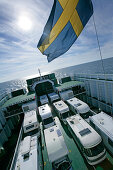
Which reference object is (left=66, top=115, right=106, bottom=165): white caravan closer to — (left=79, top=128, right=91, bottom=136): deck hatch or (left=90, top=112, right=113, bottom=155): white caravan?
(left=79, top=128, right=91, bottom=136): deck hatch

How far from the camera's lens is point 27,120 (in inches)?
634

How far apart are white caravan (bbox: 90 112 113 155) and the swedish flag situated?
10248 millimetres

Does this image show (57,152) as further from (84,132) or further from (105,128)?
(105,128)

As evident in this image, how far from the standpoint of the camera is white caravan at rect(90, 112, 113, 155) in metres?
10.2

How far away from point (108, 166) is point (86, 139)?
3.36 m

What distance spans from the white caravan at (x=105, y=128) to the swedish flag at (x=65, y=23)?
1025 cm

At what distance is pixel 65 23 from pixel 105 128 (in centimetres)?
1223

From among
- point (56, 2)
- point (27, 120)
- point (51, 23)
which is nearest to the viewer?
point (56, 2)

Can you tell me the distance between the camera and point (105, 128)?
1091cm

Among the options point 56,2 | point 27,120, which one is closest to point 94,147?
point 27,120

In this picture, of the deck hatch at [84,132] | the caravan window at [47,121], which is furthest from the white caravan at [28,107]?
the deck hatch at [84,132]

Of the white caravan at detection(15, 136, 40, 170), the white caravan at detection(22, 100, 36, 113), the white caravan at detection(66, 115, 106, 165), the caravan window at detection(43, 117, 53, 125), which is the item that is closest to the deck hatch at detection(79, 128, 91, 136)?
the white caravan at detection(66, 115, 106, 165)

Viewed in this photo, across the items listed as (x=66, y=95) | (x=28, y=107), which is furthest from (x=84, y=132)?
(x=28, y=107)

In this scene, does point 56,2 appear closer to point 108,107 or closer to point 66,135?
point 66,135
